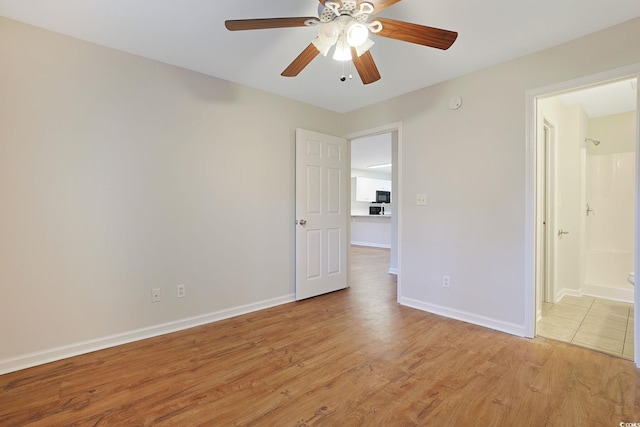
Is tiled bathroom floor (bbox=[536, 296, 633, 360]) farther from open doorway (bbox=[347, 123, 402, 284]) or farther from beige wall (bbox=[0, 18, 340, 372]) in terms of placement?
beige wall (bbox=[0, 18, 340, 372])

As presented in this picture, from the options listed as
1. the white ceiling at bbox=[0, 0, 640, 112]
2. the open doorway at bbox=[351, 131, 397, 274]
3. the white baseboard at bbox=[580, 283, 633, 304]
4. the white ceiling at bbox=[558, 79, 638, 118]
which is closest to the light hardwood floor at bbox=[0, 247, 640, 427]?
the white baseboard at bbox=[580, 283, 633, 304]

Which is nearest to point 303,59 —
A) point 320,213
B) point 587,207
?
point 320,213

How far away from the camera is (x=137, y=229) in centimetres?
254

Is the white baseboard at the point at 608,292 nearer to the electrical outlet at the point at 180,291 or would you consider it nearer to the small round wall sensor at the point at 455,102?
the small round wall sensor at the point at 455,102

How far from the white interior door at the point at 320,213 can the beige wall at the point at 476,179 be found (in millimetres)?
904

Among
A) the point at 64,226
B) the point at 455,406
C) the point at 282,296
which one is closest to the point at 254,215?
the point at 282,296

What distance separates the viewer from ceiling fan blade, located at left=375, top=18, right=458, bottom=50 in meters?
1.59

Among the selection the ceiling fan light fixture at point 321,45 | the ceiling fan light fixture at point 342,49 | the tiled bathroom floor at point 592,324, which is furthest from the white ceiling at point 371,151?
the tiled bathroom floor at point 592,324

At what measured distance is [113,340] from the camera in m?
2.43

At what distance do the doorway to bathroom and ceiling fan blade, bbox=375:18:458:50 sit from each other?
1.96 meters

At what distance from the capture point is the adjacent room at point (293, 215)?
180 cm

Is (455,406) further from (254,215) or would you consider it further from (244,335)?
(254,215)

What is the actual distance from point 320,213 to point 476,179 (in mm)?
1805

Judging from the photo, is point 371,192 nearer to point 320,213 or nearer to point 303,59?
point 320,213
